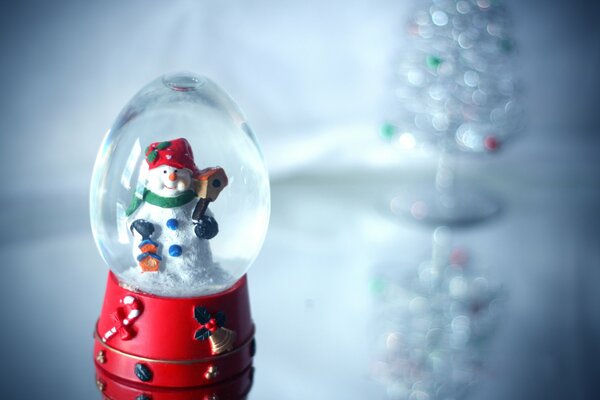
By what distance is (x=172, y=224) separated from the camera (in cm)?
94

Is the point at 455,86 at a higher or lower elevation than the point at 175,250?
Result: higher

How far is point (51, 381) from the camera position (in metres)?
1.04

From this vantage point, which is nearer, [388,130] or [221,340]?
[221,340]

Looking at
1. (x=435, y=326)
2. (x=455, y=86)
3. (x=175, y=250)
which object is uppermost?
(x=455, y=86)

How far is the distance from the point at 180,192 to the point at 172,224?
0.03 metres

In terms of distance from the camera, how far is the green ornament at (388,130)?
5.21ft

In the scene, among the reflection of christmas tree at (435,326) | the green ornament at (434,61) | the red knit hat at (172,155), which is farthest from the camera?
the green ornament at (434,61)

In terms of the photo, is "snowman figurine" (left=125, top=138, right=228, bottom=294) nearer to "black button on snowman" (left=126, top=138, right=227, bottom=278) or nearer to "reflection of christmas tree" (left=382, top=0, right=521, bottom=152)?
"black button on snowman" (left=126, top=138, right=227, bottom=278)

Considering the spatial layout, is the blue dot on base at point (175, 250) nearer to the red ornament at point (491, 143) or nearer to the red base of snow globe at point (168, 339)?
the red base of snow globe at point (168, 339)

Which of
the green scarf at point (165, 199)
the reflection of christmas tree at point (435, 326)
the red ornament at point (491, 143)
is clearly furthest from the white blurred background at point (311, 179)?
the green scarf at point (165, 199)

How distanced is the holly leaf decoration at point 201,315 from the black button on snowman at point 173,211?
39 mm

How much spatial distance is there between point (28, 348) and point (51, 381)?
80 millimetres

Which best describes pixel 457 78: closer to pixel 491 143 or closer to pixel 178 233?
pixel 491 143

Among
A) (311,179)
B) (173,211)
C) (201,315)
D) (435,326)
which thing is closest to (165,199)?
(173,211)
